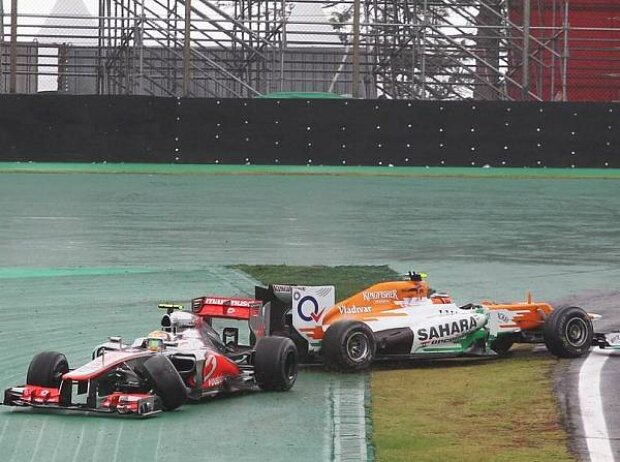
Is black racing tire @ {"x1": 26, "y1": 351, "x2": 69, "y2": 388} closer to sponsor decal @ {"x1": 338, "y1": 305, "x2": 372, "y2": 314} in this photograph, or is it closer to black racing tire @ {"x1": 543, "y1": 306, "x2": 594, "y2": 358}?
sponsor decal @ {"x1": 338, "y1": 305, "x2": 372, "y2": 314}

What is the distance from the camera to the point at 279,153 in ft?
117

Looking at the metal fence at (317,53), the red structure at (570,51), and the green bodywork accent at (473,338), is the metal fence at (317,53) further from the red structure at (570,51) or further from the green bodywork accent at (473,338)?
the green bodywork accent at (473,338)

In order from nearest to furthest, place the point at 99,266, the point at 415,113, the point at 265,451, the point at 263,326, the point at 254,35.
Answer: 1. the point at 265,451
2. the point at 263,326
3. the point at 99,266
4. the point at 415,113
5. the point at 254,35

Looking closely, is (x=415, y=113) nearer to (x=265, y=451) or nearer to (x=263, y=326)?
(x=263, y=326)

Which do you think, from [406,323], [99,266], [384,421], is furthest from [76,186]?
[384,421]

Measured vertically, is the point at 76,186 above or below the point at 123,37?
below

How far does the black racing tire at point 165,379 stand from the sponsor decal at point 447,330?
2.47m

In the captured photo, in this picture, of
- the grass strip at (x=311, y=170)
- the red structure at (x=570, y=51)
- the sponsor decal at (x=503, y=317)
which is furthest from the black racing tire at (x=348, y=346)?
the red structure at (x=570, y=51)

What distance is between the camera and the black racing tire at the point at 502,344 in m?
11.1

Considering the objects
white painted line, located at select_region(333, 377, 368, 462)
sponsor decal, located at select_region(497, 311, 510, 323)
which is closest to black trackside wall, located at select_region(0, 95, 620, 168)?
sponsor decal, located at select_region(497, 311, 510, 323)

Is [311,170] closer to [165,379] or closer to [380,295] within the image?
[380,295]

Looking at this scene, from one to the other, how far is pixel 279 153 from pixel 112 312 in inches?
903

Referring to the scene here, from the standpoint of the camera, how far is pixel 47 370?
29.0ft

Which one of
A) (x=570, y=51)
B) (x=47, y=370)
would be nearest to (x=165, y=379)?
(x=47, y=370)
